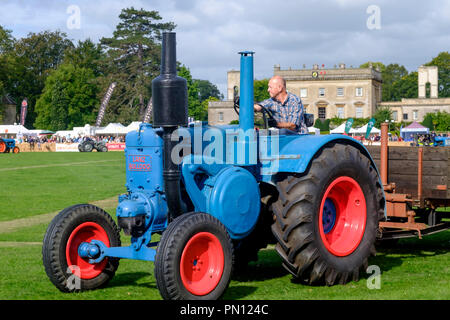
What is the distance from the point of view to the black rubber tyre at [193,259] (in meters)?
5.10

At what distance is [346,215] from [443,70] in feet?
396

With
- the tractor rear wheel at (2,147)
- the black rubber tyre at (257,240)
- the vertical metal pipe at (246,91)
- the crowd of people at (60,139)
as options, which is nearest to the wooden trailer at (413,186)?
the black rubber tyre at (257,240)

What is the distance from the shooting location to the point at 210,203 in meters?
5.75

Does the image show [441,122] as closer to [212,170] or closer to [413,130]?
[413,130]

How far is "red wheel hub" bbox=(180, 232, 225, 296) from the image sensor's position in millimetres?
5316

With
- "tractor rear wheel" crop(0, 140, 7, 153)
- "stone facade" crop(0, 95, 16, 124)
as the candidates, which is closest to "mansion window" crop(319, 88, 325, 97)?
"stone facade" crop(0, 95, 16, 124)

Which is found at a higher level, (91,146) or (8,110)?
(8,110)

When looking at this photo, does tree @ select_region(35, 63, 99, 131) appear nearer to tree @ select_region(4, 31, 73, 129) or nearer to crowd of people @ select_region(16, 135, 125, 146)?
tree @ select_region(4, 31, 73, 129)

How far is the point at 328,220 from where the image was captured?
6809 mm

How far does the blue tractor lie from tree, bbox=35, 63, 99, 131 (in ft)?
278

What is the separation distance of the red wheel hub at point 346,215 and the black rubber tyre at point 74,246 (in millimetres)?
2259

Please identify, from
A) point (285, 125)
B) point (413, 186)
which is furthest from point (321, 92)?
point (285, 125)
